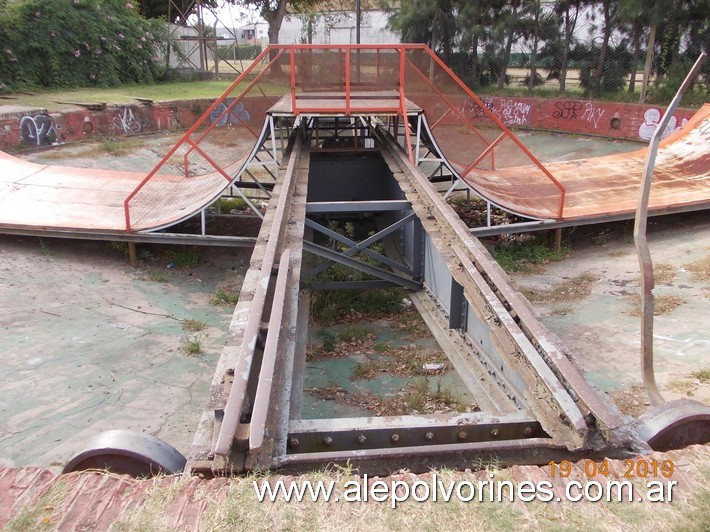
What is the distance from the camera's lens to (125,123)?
17.6 metres

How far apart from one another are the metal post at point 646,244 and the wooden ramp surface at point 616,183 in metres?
5.21

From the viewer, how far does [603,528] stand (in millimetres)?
2273

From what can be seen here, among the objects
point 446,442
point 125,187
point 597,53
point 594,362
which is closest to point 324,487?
point 446,442

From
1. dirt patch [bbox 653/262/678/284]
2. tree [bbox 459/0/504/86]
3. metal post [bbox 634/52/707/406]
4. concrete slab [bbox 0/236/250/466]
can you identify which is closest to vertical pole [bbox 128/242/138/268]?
concrete slab [bbox 0/236/250/466]

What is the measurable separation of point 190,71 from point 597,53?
17537 millimetres

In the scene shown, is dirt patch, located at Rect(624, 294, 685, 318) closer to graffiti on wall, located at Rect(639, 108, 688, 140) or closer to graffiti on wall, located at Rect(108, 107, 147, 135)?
graffiti on wall, located at Rect(639, 108, 688, 140)

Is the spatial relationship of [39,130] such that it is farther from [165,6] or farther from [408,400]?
[165,6]

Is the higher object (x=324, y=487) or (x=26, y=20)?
(x=26, y=20)

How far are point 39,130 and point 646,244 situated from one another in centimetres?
1569

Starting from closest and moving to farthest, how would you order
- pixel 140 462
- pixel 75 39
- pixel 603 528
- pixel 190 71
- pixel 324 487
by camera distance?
pixel 603 528 < pixel 324 487 < pixel 140 462 < pixel 75 39 < pixel 190 71

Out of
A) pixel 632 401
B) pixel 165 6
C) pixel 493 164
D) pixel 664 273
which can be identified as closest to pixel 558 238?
pixel 664 273

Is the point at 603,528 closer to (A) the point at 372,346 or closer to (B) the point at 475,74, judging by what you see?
(A) the point at 372,346

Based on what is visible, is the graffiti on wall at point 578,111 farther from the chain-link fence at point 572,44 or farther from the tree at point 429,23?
the tree at point 429,23

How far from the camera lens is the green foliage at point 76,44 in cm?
1867
